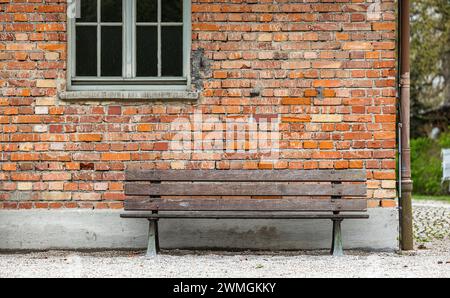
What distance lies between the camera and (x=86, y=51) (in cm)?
829

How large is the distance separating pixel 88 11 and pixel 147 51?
0.75 meters

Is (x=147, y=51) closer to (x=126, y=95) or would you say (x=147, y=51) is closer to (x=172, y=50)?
(x=172, y=50)

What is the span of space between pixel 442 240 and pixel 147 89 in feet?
13.1

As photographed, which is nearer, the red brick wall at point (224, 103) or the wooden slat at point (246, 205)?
the wooden slat at point (246, 205)

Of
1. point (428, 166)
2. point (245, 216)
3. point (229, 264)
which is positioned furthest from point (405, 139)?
point (428, 166)

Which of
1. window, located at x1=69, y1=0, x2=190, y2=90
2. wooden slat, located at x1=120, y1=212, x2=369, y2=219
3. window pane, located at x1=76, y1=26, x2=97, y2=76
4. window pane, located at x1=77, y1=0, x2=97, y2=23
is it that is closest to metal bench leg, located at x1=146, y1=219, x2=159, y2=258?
wooden slat, located at x1=120, y1=212, x2=369, y2=219

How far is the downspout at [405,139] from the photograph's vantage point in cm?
819

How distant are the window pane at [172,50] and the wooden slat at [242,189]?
1.28 metres

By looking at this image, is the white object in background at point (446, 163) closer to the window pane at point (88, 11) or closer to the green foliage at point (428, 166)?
the green foliage at point (428, 166)

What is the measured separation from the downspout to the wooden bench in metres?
0.64

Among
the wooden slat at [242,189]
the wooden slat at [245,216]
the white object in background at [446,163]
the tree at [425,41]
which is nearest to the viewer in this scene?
the wooden slat at [245,216]

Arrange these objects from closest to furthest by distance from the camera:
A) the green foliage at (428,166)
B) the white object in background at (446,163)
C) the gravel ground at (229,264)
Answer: the gravel ground at (229,264)
the white object in background at (446,163)
the green foliage at (428,166)

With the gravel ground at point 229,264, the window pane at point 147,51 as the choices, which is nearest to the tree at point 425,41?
the gravel ground at point 229,264

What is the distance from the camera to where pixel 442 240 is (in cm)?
940
